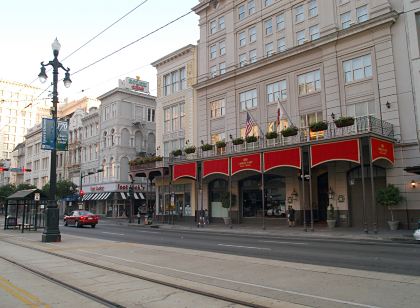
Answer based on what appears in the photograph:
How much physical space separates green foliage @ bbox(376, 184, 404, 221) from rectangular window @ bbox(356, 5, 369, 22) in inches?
A: 493

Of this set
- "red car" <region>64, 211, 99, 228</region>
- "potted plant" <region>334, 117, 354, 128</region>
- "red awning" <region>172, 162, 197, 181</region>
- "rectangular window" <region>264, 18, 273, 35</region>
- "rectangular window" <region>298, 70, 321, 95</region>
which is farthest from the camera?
"red awning" <region>172, 162, 197, 181</region>

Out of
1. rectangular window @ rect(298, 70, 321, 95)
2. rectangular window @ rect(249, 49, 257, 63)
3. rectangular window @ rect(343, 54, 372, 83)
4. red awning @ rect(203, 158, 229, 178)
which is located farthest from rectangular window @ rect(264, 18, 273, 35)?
red awning @ rect(203, 158, 229, 178)

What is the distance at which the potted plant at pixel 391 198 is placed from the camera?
992 inches

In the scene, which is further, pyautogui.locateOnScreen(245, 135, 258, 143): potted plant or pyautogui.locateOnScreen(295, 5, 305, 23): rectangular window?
pyautogui.locateOnScreen(295, 5, 305, 23): rectangular window

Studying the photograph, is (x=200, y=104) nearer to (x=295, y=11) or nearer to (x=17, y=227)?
(x=295, y=11)

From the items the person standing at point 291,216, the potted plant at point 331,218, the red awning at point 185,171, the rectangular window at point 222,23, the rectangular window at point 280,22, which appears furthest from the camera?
the rectangular window at point 222,23

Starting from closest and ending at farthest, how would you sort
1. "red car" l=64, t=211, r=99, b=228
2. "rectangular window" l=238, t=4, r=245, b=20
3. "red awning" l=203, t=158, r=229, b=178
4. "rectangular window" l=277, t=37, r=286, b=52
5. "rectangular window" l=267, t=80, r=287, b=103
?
"red awning" l=203, t=158, r=229, b=178, "rectangular window" l=267, t=80, r=287, b=103, "rectangular window" l=277, t=37, r=286, b=52, "red car" l=64, t=211, r=99, b=228, "rectangular window" l=238, t=4, r=245, b=20

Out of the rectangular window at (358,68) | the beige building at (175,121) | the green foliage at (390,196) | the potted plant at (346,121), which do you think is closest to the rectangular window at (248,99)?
the beige building at (175,121)

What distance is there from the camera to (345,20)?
1217 inches

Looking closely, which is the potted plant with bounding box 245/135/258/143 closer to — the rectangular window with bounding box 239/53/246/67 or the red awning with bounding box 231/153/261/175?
the red awning with bounding box 231/153/261/175

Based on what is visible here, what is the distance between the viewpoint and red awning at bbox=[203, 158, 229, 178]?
113 feet

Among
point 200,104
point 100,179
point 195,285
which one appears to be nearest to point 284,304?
point 195,285

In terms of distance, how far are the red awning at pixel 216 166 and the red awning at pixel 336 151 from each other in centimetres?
903

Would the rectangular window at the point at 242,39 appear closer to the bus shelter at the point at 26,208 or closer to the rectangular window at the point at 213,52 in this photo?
the rectangular window at the point at 213,52
